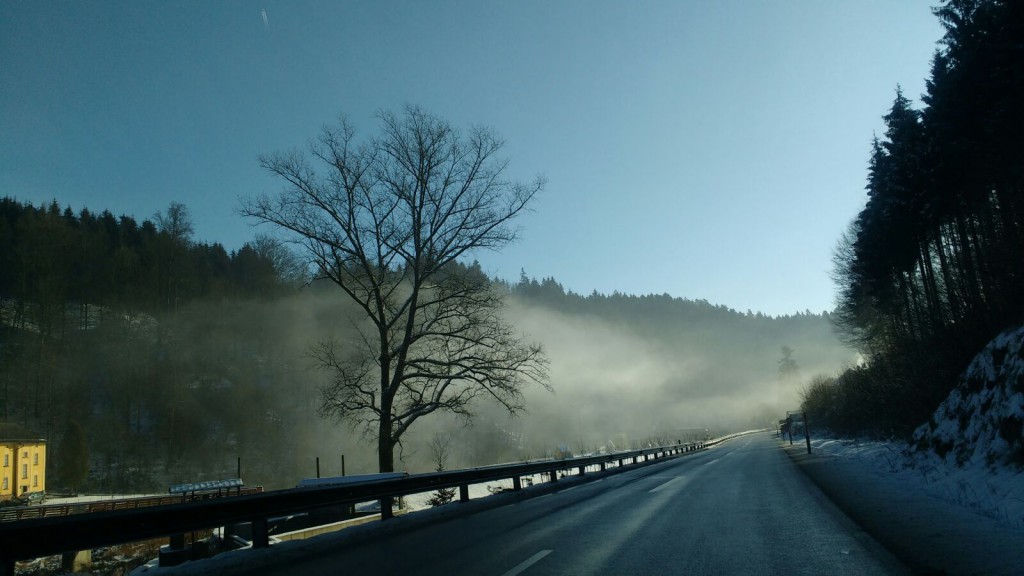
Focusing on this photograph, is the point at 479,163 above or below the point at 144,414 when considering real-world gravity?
above

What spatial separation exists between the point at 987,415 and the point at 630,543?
9271 millimetres

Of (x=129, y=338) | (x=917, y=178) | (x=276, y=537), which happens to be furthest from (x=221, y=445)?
(x=917, y=178)

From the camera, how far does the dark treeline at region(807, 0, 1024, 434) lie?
1630 cm

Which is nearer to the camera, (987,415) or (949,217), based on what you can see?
(987,415)

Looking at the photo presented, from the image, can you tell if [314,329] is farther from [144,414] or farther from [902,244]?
[902,244]

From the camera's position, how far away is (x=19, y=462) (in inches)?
1702

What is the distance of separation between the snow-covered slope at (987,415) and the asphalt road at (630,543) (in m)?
3.11

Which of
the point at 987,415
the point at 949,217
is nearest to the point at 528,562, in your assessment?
the point at 987,415

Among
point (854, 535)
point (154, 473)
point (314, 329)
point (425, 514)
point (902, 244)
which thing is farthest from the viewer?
point (314, 329)

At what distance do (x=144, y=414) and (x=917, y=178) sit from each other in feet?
250

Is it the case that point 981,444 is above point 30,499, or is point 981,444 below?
above

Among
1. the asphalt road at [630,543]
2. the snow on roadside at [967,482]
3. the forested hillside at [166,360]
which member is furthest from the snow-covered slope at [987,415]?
the forested hillside at [166,360]

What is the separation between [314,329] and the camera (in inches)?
3142

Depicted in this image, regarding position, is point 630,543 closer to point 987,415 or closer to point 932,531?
point 932,531
